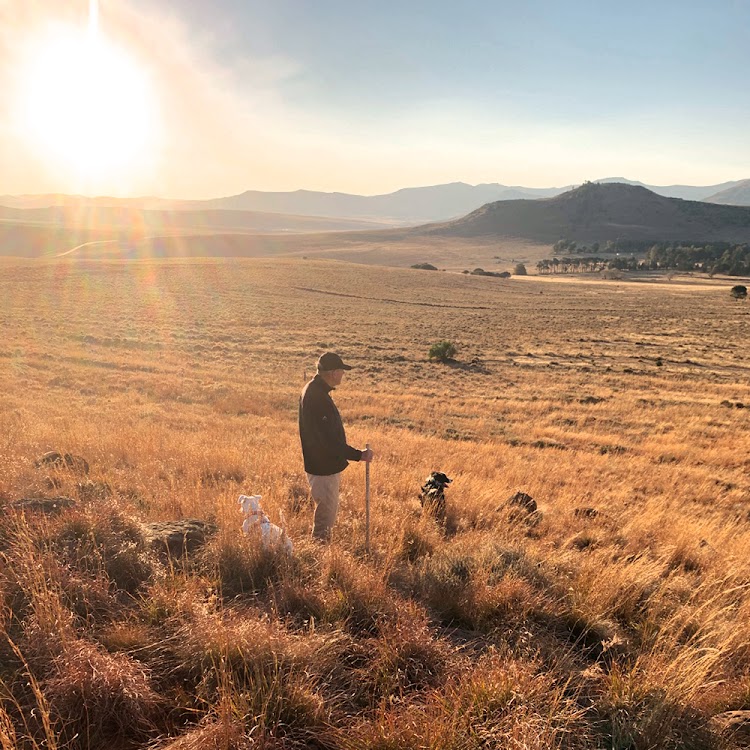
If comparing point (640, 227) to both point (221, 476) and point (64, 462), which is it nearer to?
point (221, 476)

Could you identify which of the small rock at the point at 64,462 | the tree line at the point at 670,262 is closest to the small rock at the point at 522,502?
the small rock at the point at 64,462

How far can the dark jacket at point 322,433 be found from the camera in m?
4.73

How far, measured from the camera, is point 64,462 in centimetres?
634

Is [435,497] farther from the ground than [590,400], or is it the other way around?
[435,497]

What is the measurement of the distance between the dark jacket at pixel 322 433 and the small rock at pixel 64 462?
3.54 meters

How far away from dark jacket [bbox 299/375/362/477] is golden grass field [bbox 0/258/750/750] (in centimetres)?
73

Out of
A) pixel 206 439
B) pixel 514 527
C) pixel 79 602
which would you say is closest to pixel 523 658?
pixel 79 602

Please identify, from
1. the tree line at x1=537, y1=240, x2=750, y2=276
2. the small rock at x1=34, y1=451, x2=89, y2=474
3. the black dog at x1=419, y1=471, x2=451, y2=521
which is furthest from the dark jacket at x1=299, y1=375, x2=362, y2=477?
the tree line at x1=537, y1=240, x2=750, y2=276

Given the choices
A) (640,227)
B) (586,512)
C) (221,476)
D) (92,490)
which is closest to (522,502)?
(586,512)

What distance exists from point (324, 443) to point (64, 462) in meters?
3.90

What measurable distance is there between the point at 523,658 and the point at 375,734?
1.04m

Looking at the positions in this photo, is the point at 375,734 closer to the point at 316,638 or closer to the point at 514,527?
the point at 316,638

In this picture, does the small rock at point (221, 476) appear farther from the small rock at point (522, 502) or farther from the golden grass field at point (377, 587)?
the small rock at point (522, 502)

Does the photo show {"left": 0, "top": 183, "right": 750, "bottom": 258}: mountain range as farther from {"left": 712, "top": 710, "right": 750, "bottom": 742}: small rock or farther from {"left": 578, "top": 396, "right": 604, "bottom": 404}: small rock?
{"left": 712, "top": 710, "right": 750, "bottom": 742}: small rock
